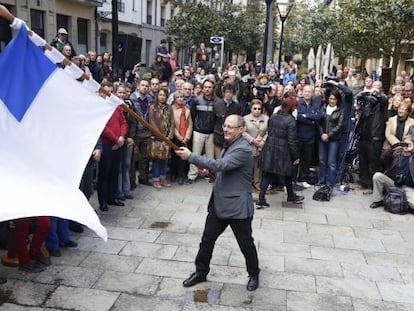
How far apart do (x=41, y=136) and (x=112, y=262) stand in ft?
6.62

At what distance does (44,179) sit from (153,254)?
84.8 inches

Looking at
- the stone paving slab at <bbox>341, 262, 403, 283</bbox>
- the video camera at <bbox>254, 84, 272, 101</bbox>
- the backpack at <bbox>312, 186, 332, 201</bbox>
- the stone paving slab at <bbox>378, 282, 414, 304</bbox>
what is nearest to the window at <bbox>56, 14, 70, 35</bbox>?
the video camera at <bbox>254, 84, 272, 101</bbox>

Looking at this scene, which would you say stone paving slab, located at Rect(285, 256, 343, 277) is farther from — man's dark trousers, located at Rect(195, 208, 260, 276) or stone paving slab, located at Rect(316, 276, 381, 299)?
man's dark trousers, located at Rect(195, 208, 260, 276)

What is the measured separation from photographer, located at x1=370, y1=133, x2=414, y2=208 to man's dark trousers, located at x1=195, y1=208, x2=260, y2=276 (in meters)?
3.90

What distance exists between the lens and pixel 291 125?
798 cm

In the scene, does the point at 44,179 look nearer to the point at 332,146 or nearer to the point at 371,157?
the point at 332,146

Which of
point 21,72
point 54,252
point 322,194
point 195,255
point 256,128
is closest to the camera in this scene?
point 21,72

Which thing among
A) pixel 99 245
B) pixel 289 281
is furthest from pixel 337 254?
pixel 99 245

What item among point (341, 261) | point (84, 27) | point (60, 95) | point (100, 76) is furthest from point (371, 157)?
point (84, 27)

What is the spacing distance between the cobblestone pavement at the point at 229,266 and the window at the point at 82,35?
19.8m

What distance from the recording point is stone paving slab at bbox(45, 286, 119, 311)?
475cm

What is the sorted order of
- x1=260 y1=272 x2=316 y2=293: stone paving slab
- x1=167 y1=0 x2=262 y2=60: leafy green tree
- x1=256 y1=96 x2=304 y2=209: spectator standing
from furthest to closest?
1. x1=167 y1=0 x2=262 y2=60: leafy green tree
2. x1=256 y1=96 x2=304 y2=209: spectator standing
3. x1=260 y1=272 x2=316 y2=293: stone paving slab

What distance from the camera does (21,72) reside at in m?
4.21

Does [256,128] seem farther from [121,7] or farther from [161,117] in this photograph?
[121,7]
